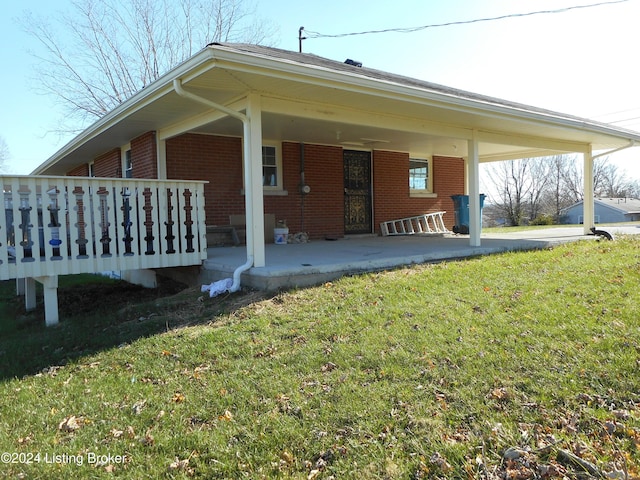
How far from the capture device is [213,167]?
977 cm

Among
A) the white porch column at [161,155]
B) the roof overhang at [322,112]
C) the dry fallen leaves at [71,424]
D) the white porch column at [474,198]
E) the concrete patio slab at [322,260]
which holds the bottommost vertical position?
the dry fallen leaves at [71,424]

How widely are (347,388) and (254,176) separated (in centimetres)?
355

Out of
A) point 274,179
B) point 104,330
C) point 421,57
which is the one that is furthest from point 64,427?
point 421,57

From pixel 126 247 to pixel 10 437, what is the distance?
152 inches

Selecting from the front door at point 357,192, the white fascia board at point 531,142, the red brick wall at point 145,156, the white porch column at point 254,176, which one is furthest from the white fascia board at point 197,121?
the white fascia board at point 531,142

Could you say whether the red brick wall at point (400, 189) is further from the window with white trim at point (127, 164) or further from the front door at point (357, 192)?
the window with white trim at point (127, 164)

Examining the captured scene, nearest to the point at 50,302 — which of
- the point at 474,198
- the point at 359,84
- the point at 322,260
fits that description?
the point at 322,260

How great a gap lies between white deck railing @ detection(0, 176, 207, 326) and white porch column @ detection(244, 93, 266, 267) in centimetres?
111

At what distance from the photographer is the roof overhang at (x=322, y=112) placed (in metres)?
5.61

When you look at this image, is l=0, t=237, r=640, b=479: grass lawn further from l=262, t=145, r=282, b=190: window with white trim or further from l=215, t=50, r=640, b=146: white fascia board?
l=262, t=145, r=282, b=190: window with white trim

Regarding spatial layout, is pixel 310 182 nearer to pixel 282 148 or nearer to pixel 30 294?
pixel 282 148

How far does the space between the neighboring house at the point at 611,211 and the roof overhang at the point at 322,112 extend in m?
47.0

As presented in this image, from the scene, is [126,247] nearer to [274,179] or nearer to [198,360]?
[198,360]

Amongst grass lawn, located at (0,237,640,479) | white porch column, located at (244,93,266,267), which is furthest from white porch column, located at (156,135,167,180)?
grass lawn, located at (0,237,640,479)
